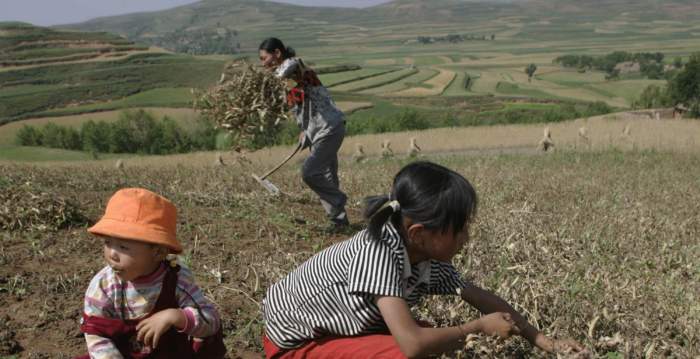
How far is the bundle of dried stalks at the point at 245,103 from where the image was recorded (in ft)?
16.4

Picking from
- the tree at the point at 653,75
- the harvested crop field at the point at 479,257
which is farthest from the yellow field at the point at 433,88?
the harvested crop field at the point at 479,257

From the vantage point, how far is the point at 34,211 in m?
4.20

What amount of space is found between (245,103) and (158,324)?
11.7 feet

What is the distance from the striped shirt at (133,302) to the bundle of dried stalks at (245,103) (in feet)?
10.4

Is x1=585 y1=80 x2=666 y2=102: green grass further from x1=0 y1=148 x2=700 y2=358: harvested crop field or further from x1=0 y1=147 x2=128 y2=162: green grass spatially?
x1=0 y1=148 x2=700 y2=358: harvested crop field

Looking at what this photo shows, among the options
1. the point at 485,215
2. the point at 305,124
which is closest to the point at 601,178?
the point at 485,215

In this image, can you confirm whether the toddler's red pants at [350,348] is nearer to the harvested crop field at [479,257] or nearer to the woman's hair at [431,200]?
the harvested crop field at [479,257]

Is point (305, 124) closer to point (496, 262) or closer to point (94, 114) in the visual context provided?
point (496, 262)

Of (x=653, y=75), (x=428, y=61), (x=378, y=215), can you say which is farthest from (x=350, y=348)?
(x=428, y=61)

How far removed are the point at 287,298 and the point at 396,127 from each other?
112 ft

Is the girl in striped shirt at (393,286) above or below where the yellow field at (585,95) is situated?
above

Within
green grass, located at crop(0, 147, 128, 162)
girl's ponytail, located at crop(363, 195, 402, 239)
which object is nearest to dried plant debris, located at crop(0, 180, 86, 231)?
girl's ponytail, located at crop(363, 195, 402, 239)

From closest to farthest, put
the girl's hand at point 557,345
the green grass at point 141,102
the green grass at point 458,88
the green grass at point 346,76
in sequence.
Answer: the girl's hand at point 557,345
the green grass at point 141,102
the green grass at point 458,88
the green grass at point 346,76

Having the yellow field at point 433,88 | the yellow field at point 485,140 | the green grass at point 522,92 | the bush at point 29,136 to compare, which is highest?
the yellow field at point 485,140
